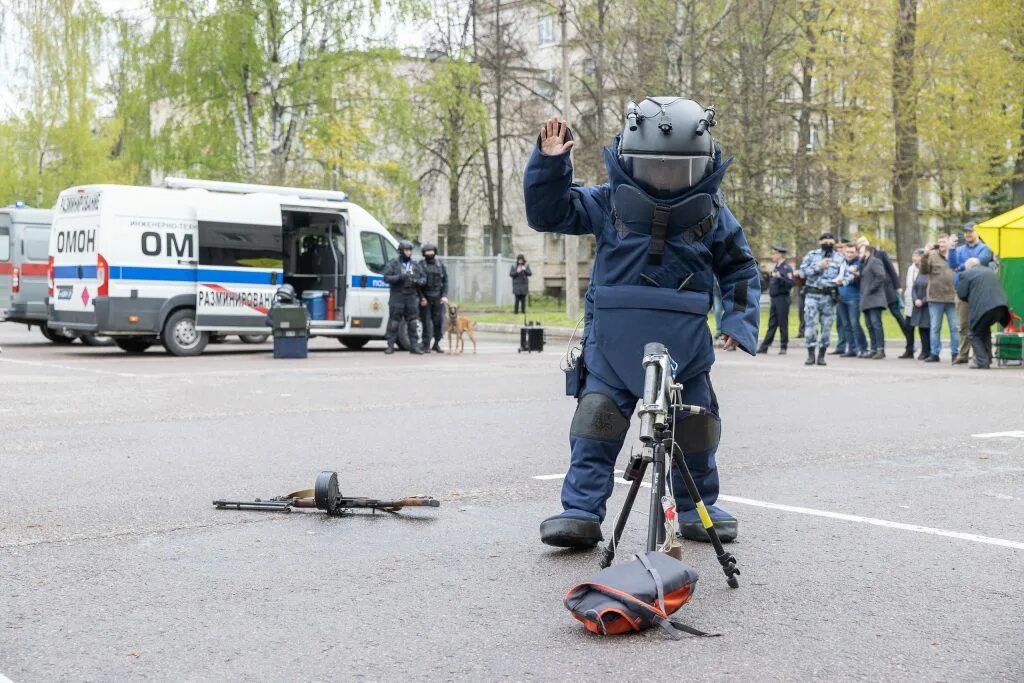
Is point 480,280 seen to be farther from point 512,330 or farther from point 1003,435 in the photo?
point 1003,435

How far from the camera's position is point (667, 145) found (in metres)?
5.17

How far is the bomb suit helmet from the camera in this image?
517cm

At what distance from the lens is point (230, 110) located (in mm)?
33281

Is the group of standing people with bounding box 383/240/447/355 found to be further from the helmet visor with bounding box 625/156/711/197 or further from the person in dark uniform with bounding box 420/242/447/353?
the helmet visor with bounding box 625/156/711/197

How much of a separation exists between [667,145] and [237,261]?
15.8 meters

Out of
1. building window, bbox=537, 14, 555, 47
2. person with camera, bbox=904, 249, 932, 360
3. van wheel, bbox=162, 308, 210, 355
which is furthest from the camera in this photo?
building window, bbox=537, 14, 555, 47

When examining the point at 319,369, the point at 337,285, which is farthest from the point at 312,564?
the point at 337,285

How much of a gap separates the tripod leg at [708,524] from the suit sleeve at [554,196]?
126 cm

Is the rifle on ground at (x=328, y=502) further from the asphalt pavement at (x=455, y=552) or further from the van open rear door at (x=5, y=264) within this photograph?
the van open rear door at (x=5, y=264)

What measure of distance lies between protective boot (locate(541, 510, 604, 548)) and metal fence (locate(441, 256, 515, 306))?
38094mm

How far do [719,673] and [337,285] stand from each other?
61.1 feet

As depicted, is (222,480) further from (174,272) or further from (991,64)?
(991,64)

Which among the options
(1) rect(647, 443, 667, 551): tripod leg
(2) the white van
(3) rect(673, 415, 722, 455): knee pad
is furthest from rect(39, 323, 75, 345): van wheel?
(1) rect(647, 443, 667, 551): tripod leg

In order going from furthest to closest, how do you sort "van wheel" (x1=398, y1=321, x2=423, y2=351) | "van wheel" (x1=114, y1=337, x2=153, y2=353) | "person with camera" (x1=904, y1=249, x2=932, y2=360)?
"van wheel" (x1=398, y1=321, x2=423, y2=351)
"van wheel" (x1=114, y1=337, x2=153, y2=353)
"person with camera" (x1=904, y1=249, x2=932, y2=360)
